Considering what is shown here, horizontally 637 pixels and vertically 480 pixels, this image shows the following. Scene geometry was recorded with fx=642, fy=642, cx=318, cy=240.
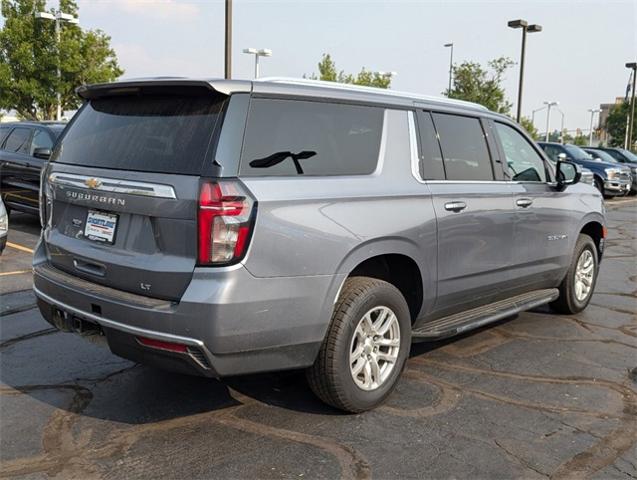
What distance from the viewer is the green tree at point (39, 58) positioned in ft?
90.0

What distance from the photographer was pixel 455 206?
4.37 meters

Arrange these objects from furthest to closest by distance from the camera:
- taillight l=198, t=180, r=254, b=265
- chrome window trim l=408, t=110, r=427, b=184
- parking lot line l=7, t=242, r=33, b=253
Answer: parking lot line l=7, t=242, r=33, b=253 → chrome window trim l=408, t=110, r=427, b=184 → taillight l=198, t=180, r=254, b=265

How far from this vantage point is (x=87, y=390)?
4.11m

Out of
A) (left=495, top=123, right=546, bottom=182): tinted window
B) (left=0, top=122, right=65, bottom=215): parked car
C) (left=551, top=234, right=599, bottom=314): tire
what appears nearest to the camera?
(left=495, top=123, right=546, bottom=182): tinted window

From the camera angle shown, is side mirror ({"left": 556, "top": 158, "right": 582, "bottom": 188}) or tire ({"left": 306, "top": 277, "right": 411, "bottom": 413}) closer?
tire ({"left": 306, "top": 277, "right": 411, "bottom": 413})

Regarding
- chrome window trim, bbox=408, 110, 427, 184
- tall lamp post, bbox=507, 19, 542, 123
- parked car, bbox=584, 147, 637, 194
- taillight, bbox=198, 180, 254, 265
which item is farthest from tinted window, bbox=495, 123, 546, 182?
tall lamp post, bbox=507, 19, 542, 123

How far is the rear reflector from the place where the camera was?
3162 millimetres

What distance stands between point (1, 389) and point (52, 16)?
2538cm

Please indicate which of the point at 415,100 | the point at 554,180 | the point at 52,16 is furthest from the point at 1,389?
the point at 52,16

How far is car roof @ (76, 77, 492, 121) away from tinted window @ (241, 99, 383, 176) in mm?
60

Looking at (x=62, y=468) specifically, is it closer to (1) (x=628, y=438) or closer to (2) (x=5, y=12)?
(1) (x=628, y=438)

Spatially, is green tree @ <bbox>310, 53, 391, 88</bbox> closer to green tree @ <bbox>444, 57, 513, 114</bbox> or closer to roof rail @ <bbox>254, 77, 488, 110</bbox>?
green tree @ <bbox>444, 57, 513, 114</bbox>

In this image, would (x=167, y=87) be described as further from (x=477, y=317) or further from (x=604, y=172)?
(x=604, y=172)

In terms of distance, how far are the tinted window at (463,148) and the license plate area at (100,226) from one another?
2.27m
